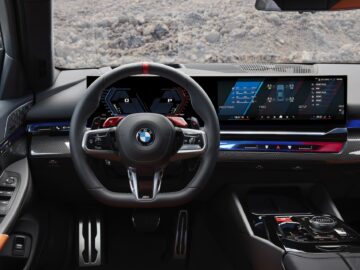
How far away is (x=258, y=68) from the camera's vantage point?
10.3 ft

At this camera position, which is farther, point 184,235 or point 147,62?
point 184,235

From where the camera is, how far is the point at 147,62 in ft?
7.41

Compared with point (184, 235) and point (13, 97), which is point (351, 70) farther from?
point (13, 97)

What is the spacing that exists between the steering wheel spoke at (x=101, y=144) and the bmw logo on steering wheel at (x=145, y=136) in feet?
0.37

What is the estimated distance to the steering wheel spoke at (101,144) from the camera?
2.30 meters

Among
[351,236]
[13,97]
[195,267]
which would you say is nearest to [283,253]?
[351,236]

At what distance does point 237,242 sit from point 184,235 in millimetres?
451

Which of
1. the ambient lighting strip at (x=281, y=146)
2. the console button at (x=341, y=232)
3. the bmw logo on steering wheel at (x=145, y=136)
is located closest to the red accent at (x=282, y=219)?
the console button at (x=341, y=232)

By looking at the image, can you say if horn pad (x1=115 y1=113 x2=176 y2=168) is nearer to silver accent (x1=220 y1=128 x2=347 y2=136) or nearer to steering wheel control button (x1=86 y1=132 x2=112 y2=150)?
steering wheel control button (x1=86 y1=132 x2=112 y2=150)

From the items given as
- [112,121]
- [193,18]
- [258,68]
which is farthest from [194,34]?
[112,121]

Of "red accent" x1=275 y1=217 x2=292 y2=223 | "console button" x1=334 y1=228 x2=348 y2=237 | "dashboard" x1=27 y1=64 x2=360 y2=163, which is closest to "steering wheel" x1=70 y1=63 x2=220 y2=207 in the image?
"dashboard" x1=27 y1=64 x2=360 y2=163

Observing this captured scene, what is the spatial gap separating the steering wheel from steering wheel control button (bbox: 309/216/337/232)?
2.11 feet

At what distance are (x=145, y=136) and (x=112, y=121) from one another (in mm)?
203

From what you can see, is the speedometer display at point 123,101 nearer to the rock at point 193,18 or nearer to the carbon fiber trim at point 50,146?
the carbon fiber trim at point 50,146
